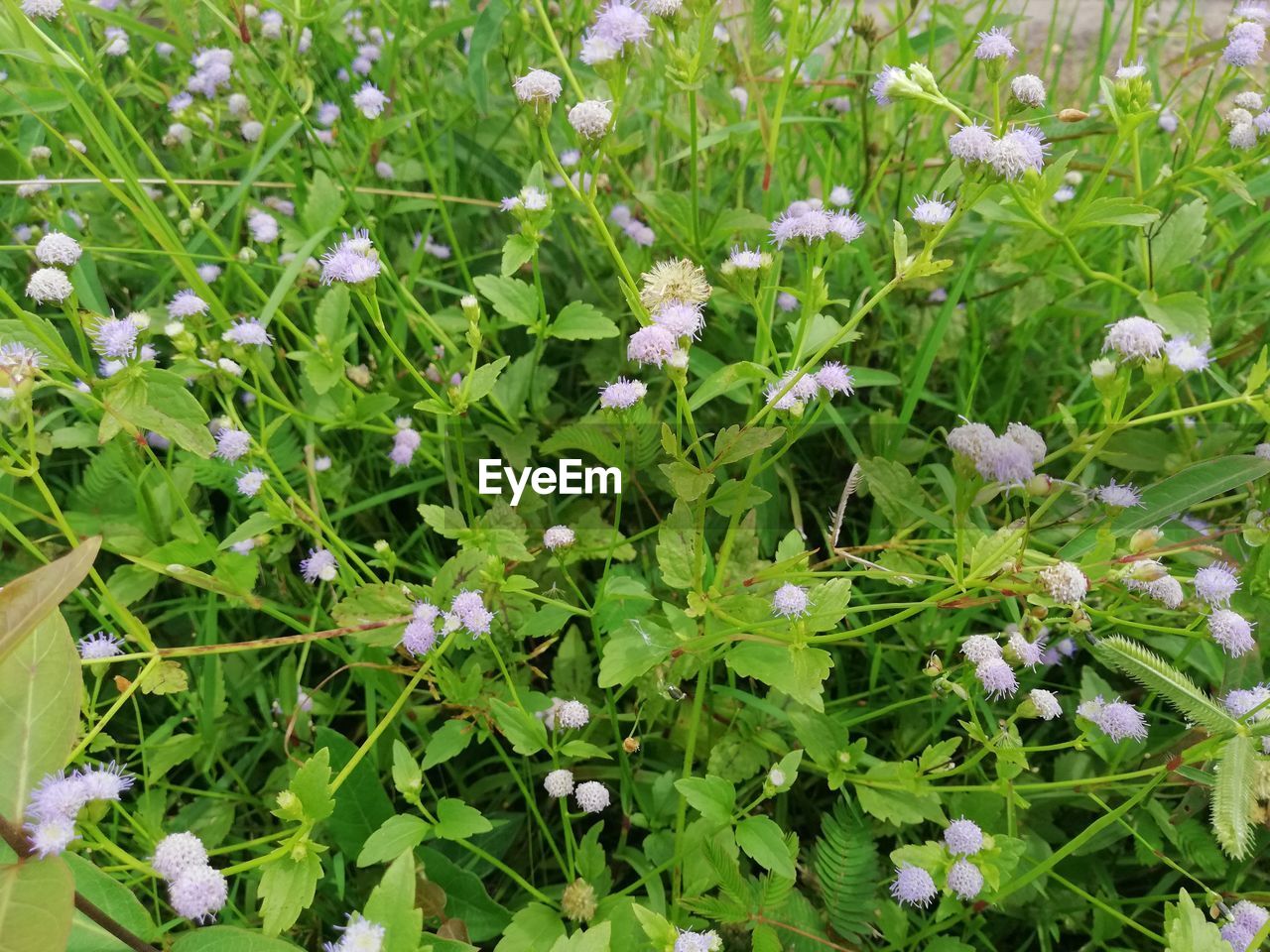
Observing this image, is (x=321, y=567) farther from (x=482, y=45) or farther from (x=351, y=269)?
(x=482, y=45)

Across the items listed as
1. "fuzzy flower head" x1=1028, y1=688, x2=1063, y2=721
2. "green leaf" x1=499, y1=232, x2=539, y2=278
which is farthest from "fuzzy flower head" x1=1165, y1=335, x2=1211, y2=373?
"green leaf" x1=499, y1=232, x2=539, y2=278

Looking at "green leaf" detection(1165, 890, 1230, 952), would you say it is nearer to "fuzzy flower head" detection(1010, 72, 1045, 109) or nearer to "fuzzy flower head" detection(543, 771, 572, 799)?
"fuzzy flower head" detection(543, 771, 572, 799)

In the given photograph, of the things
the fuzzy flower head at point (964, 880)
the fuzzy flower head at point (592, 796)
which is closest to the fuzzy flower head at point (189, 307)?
the fuzzy flower head at point (592, 796)

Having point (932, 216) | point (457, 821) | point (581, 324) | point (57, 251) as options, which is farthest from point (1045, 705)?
point (57, 251)

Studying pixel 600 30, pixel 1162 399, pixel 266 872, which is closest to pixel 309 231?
pixel 600 30

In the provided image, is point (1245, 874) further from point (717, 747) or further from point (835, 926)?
point (717, 747)
